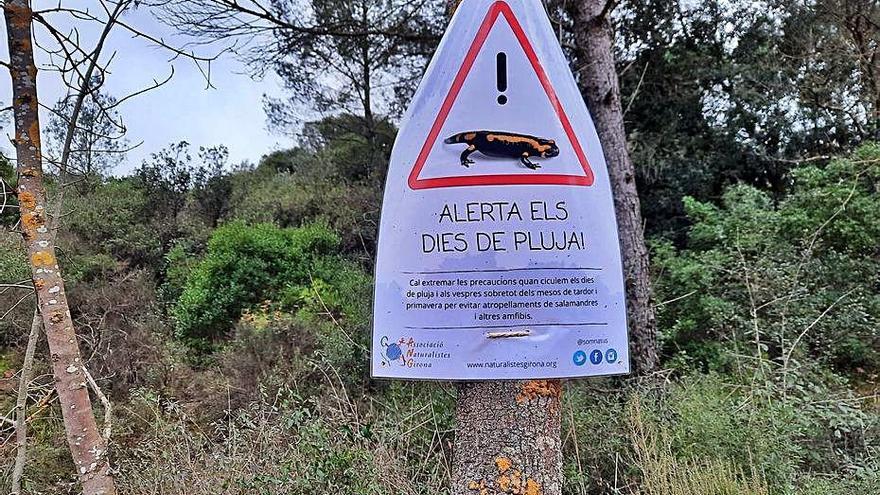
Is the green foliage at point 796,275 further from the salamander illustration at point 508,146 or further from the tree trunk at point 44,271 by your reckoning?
the tree trunk at point 44,271

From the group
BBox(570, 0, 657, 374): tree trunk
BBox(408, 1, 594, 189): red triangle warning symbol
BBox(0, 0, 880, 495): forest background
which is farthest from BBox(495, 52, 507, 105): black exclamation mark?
BBox(570, 0, 657, 374): tree trunk

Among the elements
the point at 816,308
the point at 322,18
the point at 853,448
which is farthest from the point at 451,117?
the point at 322,18

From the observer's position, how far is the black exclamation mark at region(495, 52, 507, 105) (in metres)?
1.41

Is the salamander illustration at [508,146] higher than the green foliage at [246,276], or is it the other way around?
the green foliage at [246,276]

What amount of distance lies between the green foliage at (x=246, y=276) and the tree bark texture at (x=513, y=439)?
16.4 ft

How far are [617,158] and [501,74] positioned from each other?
2.75 meters

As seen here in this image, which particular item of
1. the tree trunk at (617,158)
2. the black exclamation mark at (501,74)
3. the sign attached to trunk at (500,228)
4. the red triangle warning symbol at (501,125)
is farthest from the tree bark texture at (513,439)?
the tree trunk at (617,158)

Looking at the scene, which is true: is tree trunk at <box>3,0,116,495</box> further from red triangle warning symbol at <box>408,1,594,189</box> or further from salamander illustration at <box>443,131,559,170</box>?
salamander illustration at <box>443,131,559,170</box>

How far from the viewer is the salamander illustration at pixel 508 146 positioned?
1.37 meters

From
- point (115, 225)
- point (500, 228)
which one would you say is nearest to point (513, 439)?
point (500, 228)

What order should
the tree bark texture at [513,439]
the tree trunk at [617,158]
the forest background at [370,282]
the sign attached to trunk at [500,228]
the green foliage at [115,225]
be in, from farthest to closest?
the green foliage at [115,225]
the tree trunk at [617,158]
the forest background at [370,282]
the tree bark texture at [513,439]
the sign attached to trunk at [500,228]

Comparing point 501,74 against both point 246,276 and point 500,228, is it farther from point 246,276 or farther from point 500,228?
point 246,276

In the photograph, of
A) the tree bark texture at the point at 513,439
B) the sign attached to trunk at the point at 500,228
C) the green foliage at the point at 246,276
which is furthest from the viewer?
the green foliage at the point at 246,276

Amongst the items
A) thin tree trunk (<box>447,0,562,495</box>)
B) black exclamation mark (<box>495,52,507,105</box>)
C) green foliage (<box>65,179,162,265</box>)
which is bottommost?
thin tree trunk (<box>447,0,562,495</box>)
